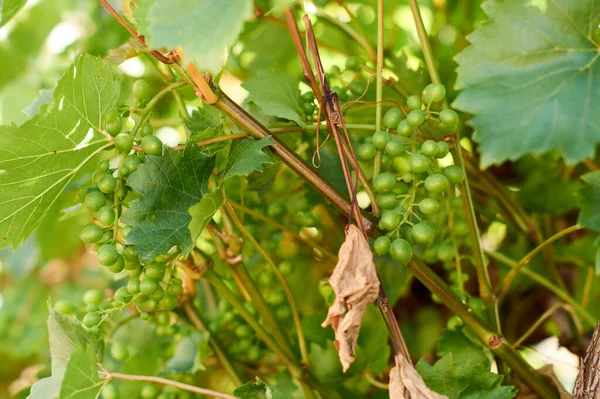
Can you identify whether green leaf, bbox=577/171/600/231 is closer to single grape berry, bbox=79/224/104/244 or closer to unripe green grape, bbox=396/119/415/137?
unripe green grape, bbox=396/119/415/137

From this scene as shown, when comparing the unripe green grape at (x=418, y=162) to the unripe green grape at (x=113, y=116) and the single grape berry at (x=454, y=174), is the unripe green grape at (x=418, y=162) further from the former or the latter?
the unripe green grape at (x=113, y=116)

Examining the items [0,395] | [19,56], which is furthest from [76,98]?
[0,395]

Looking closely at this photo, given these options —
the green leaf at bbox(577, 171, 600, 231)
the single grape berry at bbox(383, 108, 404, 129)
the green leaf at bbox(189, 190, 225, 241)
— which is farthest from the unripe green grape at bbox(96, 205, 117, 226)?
the green leaf at bbox(577, 171, 600, 231)

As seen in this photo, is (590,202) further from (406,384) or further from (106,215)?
(106,215)

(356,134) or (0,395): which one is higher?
(356,134)

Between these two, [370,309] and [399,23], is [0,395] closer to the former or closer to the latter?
[370,309]

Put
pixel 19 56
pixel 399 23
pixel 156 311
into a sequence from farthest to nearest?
1. pixel 19 56
2. pixel 399 23
3. pixel 156 311

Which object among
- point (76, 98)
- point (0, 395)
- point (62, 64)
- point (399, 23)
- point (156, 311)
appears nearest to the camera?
point (76, 98)

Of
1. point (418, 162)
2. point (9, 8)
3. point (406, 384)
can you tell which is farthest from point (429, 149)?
point (9, 8)
